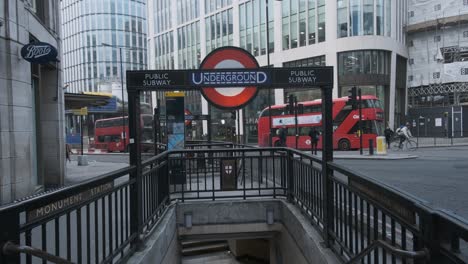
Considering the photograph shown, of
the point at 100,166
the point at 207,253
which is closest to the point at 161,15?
the point at 100,166

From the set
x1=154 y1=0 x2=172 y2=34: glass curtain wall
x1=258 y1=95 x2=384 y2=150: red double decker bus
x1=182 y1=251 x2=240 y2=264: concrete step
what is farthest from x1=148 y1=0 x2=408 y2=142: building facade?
x1=182 y1=251 x2=240 y2=264: concrete step

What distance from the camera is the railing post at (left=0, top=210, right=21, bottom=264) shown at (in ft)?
7.69

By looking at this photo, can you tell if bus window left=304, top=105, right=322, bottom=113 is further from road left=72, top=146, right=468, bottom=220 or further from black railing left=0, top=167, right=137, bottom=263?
black railing left=0, top=167, right=137, bottom=263

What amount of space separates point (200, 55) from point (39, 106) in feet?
164

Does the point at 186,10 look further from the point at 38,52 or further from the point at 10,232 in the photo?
the point at 10,232

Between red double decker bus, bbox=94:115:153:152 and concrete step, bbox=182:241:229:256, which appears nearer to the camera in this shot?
concrete step, bbox=182:241:229:256

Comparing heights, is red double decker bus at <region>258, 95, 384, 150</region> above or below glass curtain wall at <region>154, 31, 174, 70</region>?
below

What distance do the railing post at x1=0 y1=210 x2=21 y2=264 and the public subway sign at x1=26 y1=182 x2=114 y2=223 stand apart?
0.18 metres

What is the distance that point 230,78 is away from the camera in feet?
16.4

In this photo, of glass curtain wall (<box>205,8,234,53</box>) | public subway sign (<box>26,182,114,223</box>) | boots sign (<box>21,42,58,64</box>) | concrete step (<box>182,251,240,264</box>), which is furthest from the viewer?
A: glass curtain wall (<box>205,8,234,53</box>)

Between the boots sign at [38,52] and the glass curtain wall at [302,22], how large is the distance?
38.1 m

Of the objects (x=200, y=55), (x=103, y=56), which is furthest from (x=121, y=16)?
(x=200, y=55)

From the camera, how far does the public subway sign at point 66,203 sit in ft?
8.94

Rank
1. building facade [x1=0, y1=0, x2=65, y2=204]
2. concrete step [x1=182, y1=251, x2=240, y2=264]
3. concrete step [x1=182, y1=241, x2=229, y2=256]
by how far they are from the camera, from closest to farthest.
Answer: building facade [x1=0, y1=0, x2=65, y2=204]
concrete step [x1=182, y1=251, x2=240, y2=264]
concrete step [x1=182, y1=241, x2=229, y2=256]
